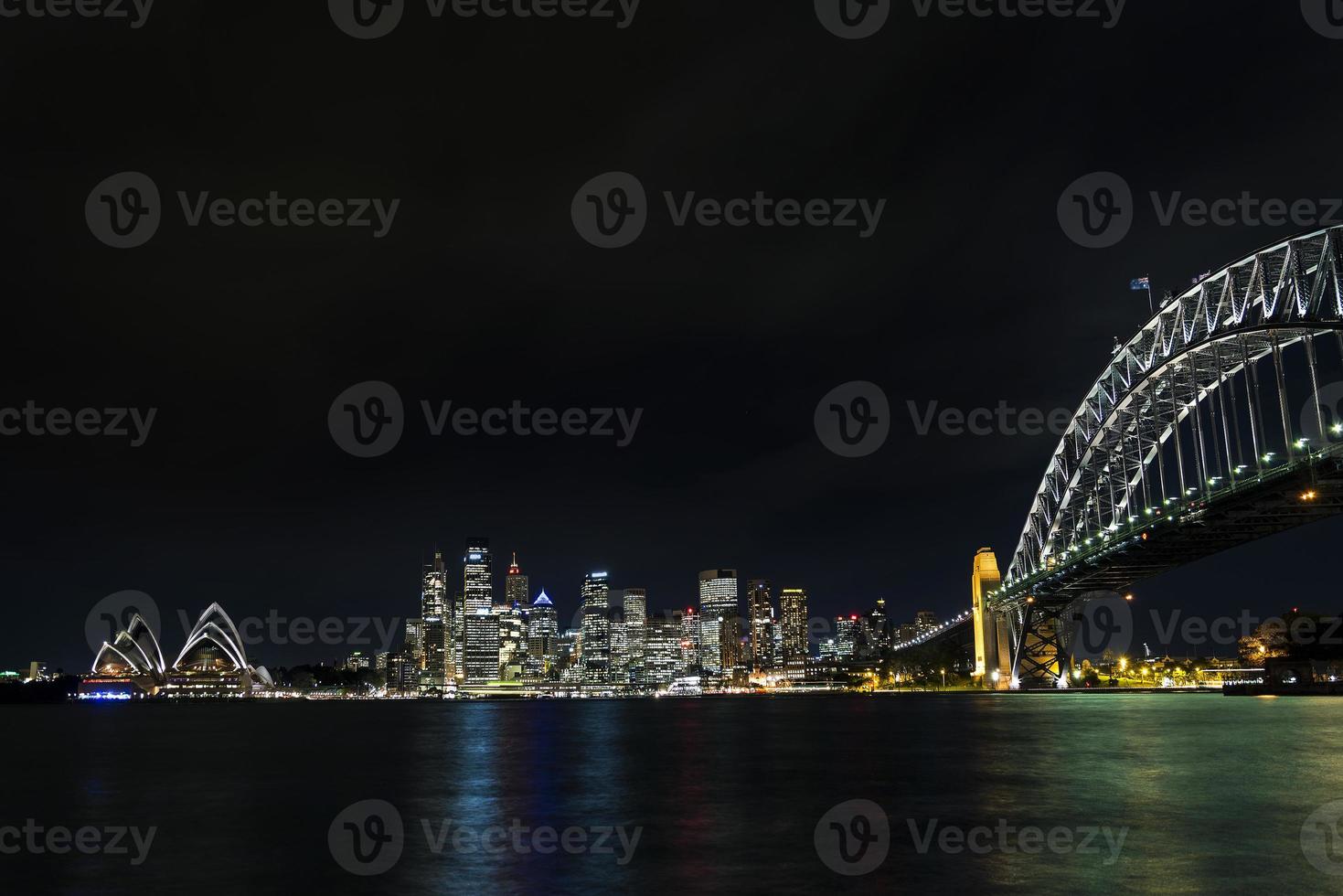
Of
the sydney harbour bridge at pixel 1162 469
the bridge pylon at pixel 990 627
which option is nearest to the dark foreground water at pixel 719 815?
the sydney harbour bridge at pixel 1162 469

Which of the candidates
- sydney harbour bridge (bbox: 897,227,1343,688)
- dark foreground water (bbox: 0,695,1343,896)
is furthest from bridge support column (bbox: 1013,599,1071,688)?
dark foreground water (bbox: 0,695,1343,896)

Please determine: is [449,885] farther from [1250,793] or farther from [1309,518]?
[1309,518]

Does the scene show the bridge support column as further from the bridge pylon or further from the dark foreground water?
the dark foreground water

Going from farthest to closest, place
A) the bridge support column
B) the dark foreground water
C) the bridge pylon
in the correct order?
1. the bridge pylon
2. the bridge support column
3. the dark foreground water

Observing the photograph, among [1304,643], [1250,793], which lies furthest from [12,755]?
[1304,643]

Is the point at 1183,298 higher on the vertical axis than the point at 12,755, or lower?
higher

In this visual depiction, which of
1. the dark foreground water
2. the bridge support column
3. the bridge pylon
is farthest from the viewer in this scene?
the bridge pylon
